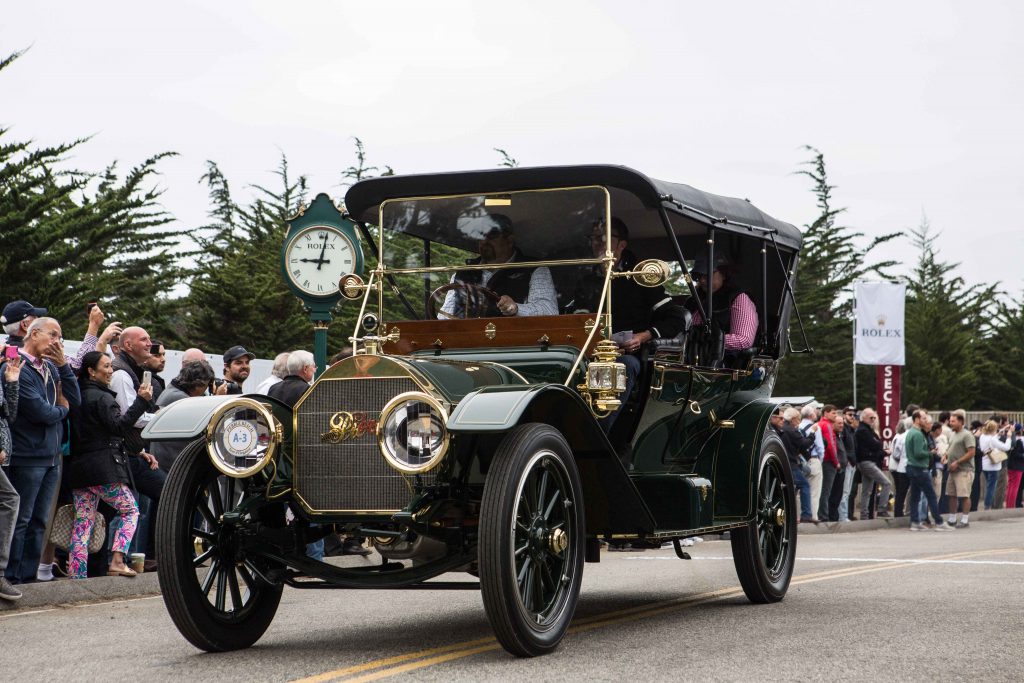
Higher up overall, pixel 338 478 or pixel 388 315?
pixel 388 315

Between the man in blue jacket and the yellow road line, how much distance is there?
3976 mm

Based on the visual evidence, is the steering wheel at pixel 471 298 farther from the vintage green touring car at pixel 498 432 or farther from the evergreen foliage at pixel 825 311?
the evergreen foliage at pixel 825 311

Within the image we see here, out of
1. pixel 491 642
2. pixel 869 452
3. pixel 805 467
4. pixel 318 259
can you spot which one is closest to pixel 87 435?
pixel 318 259

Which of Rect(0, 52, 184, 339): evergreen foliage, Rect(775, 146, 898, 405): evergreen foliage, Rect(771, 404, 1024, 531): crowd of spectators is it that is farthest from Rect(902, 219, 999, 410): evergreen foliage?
Rect(0, 52, 184, 339): evergreen foliage

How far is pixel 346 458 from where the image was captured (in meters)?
6.88

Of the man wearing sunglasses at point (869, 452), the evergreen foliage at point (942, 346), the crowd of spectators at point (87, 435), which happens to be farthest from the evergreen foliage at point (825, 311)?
the crowd of spectators at point (87, 435)

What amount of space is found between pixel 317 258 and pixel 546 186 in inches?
230

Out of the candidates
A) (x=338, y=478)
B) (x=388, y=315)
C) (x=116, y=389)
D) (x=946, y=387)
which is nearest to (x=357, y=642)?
(x=338, y=478)

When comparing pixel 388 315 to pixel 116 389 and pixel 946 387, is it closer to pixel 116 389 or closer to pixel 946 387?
pixel 116 389

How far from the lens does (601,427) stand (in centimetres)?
756

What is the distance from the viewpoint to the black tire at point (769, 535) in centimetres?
927

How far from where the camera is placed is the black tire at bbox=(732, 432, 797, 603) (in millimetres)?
9273

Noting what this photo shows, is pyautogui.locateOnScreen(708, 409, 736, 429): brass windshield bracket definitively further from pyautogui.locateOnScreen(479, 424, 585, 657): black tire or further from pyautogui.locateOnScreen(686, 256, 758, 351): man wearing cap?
pyautogui.locateOnScreen(479, 424, 585, 657): black tire

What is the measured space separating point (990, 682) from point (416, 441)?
2.78 metres
